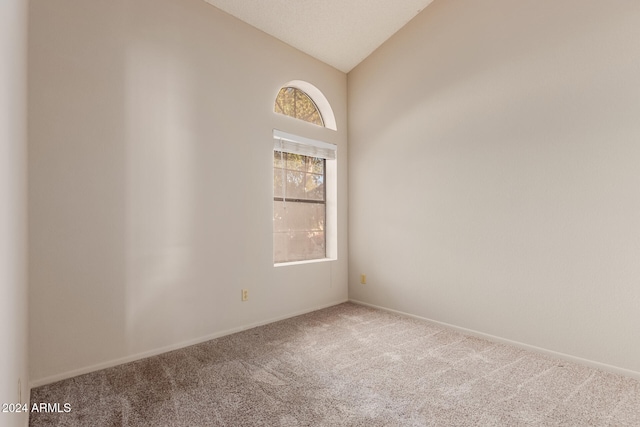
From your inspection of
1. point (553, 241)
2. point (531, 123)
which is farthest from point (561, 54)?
point (553, 241)

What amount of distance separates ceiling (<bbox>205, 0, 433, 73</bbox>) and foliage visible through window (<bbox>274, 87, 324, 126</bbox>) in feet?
1.50

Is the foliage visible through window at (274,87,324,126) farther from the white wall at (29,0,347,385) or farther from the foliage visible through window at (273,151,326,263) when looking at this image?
A: the foliage visible through window at (273,151,326,263)

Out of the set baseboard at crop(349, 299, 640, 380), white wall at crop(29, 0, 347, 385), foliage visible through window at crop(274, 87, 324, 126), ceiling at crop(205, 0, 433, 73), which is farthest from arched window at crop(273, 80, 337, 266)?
baseboard at crop(349, 299, 640, 380)

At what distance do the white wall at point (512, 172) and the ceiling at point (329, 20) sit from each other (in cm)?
21

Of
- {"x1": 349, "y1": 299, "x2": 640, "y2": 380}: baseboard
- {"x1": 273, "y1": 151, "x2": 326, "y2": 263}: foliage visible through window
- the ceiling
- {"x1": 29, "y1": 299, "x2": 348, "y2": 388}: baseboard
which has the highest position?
the ceiling

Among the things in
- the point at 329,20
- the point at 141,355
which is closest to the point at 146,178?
the point at 141,355

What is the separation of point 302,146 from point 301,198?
0.58 m

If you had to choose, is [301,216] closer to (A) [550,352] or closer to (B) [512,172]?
(B) [512,172]

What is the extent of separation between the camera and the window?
362 centimetres

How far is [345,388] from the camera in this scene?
6.91 feet

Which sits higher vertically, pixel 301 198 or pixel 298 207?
pixel 301 198

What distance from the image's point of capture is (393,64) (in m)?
3.69

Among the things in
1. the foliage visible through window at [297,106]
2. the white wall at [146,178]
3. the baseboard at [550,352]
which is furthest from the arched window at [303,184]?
the baseboard at [550,352]

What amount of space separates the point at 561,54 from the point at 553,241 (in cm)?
141
